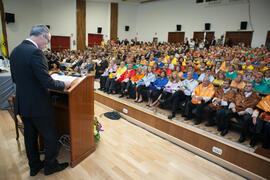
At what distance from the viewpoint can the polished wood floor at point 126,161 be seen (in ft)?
5.86

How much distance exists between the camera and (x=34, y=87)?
1.42 metres

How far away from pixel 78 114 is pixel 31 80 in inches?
21.8

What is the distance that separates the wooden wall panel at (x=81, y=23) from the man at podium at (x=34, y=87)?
12.0 metres

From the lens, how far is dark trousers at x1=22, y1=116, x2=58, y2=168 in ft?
5.00

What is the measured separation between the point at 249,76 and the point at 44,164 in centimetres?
394

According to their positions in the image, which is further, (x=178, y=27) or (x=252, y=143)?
(x=178, y=27)

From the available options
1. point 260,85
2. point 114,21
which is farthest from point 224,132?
point 114,21

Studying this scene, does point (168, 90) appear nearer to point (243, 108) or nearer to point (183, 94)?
point (183, 94)

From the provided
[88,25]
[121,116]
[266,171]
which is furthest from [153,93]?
[88,25]

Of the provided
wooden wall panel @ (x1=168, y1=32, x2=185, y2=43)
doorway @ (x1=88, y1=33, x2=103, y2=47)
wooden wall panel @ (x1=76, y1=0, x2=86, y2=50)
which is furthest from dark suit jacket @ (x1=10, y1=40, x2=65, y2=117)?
doorway @ (x1=88, y1=33, x2=103, y2=47)

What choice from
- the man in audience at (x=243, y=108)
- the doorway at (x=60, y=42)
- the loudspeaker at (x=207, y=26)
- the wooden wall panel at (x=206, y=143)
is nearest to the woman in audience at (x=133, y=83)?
the wooden wall panel at (x=206, y=143)

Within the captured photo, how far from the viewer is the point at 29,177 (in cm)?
168

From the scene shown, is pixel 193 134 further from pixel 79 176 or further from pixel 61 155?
pixel 61 155

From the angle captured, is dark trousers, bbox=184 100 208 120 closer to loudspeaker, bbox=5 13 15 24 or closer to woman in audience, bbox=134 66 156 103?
woman in audience, bbox=134 66 156 103
